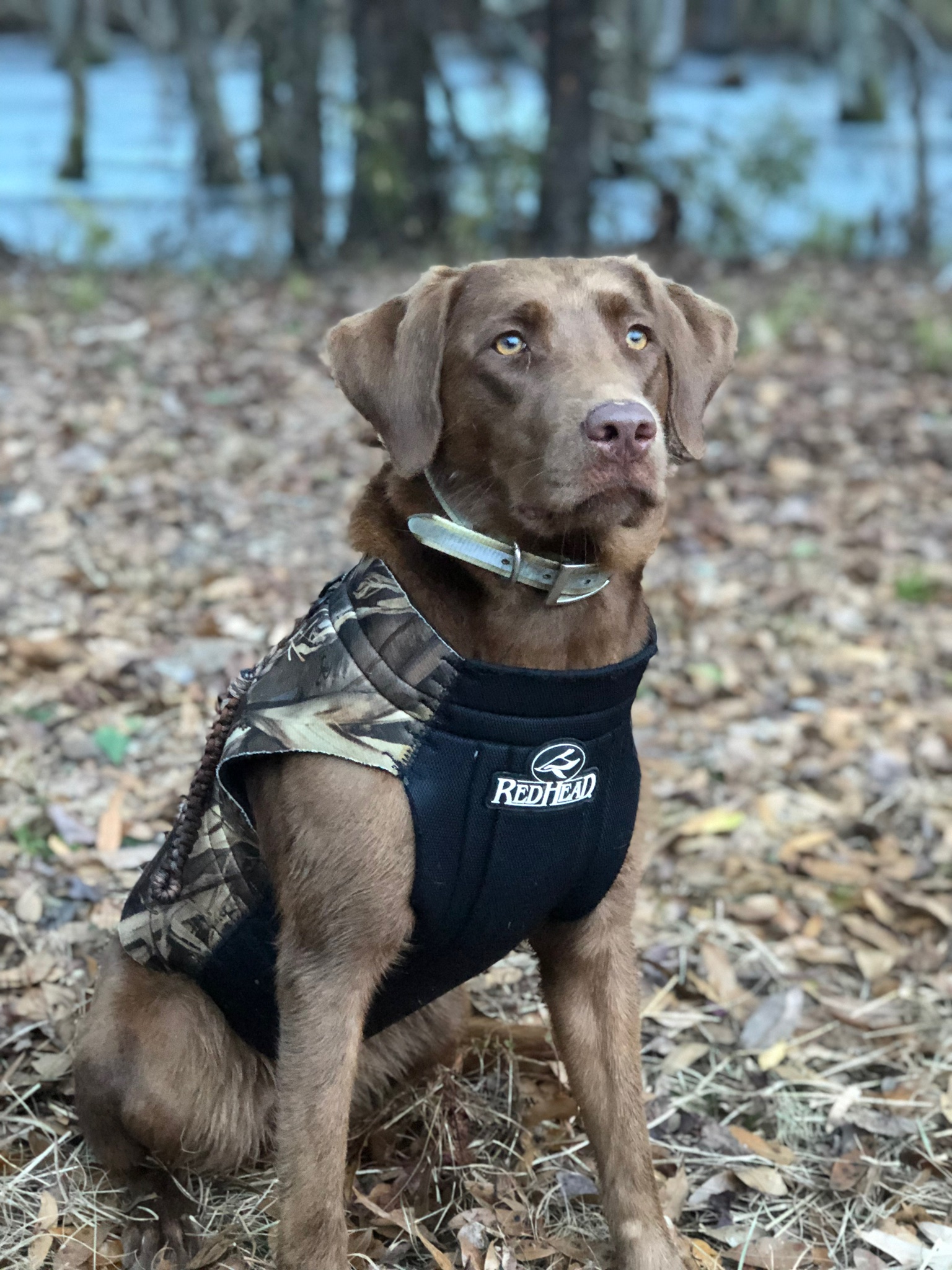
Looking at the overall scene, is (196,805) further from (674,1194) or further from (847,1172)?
(847,1172)

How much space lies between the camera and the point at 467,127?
39.6ft

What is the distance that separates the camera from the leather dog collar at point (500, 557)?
2420 mm

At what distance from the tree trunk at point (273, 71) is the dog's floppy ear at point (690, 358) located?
894cm

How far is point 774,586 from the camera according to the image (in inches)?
251

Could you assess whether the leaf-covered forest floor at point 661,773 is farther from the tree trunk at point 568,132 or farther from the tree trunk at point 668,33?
the tree trunk at point 668,33

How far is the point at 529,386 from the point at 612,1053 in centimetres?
134

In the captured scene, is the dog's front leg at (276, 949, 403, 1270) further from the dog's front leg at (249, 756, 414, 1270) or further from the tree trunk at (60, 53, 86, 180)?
the tree trunk at (60, 53, 86, 180)

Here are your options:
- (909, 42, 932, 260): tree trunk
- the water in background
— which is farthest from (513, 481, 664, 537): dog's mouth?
(909, 42, 932, 260): tree trunk

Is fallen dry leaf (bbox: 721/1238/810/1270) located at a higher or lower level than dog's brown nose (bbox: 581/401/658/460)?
lower

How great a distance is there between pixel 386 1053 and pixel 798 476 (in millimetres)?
5342

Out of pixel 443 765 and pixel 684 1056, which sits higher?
pixel 443 765

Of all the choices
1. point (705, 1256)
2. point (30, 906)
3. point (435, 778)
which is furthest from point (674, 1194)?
point (30, 906)

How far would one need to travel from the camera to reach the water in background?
37.0 ft

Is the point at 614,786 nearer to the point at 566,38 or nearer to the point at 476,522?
the point at 476,522
